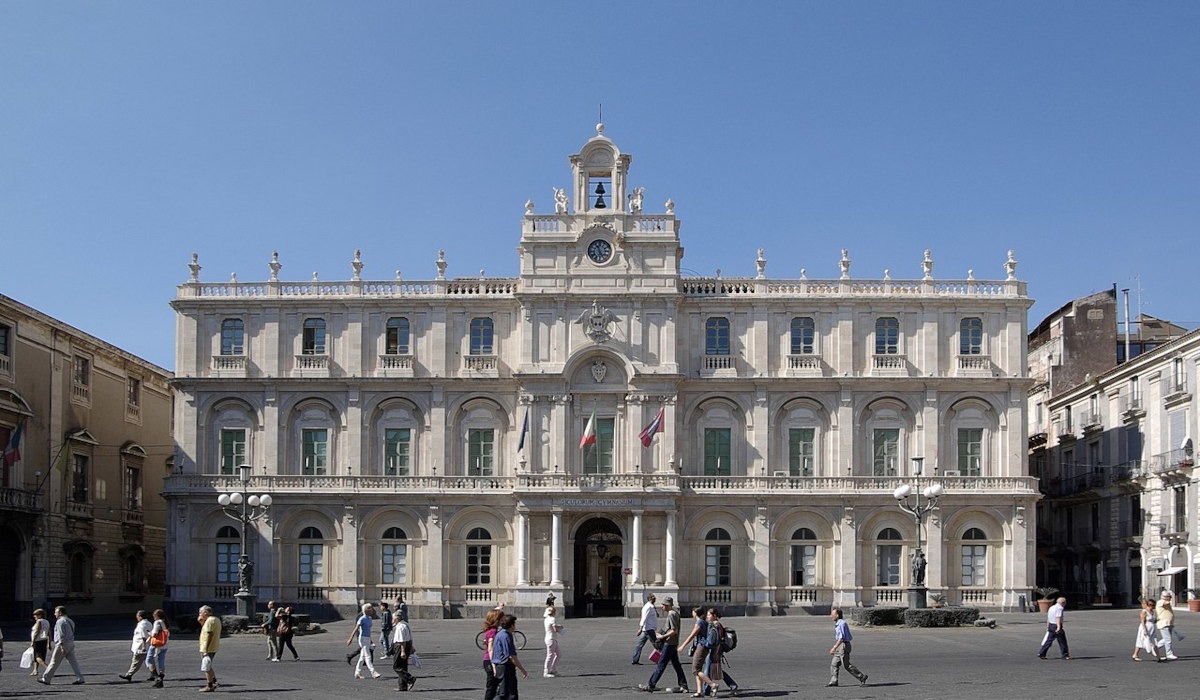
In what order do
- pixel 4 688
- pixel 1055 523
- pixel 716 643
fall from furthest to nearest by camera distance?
pixel 1055 523, pixel 4 688, pixel 716 643

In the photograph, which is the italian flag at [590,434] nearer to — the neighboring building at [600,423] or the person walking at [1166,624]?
the neighboring building at [600,423]

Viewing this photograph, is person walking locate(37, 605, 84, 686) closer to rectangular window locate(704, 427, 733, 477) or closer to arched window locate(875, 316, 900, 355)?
rectangular window locate(704, 427, 733, 477)

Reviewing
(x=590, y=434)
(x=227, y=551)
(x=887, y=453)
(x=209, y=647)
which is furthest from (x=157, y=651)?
(x=887, y=453)

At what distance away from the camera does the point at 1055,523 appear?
80.9 meters

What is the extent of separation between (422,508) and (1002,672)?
1413 inches

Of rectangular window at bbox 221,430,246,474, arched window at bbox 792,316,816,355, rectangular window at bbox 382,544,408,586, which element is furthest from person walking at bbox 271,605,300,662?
arched window at bbox 792,316,816,355

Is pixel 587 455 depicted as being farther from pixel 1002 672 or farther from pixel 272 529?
pixel 1002 672

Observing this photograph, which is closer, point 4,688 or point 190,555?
point 4,688

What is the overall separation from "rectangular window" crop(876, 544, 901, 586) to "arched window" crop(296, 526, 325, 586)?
82.6 ft

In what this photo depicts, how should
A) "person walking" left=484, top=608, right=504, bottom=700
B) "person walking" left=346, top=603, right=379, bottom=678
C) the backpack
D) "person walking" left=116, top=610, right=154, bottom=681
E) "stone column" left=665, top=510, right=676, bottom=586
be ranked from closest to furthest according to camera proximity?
"person walking" left=484, top=608, right=504, bottom=700 → the backpack → "person walking" left=116, top=610, right=154, bottom=681 → "person walking" left=346, top=603, right=379, bottom=678 → "stone column" left=665, top=510, right=676, bottom=586

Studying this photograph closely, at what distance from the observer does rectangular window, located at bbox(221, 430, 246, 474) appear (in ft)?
217

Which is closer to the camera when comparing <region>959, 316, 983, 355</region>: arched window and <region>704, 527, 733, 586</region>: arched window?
<region>704, 527, 733, 586</region>: arched window

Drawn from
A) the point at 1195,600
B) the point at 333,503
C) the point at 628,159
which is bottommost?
the point at 1195,600

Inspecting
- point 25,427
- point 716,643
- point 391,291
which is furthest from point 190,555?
point 716,643
